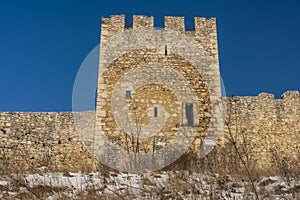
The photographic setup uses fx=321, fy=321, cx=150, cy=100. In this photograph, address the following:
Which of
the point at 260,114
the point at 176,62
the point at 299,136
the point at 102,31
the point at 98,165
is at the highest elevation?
the point at 102,31

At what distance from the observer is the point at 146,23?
33.9ft

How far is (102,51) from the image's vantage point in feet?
32.1

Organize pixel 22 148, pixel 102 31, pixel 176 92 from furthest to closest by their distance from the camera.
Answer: pixel 22 148 → pixel 102 31 → pixel 176 92

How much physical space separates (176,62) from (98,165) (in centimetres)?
391

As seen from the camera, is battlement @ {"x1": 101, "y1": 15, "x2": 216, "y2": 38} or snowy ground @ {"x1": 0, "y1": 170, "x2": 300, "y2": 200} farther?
battlement @ {"x1": 101, "y1": 15, "x2": 216, "y2": 38}

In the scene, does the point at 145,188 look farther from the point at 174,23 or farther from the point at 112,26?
the point at 174,23

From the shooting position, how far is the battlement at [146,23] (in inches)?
401

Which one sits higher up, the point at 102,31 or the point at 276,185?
the point at 102,31

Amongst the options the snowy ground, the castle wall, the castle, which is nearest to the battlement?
the castle

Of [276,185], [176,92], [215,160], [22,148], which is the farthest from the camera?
[22,148]

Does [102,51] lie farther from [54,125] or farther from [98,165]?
[54,125]

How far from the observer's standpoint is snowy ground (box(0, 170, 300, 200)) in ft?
14.0

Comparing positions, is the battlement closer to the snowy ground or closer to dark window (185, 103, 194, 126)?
dark window (185, 103, 194, 126)

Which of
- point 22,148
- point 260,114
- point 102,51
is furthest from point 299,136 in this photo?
point 22,148
